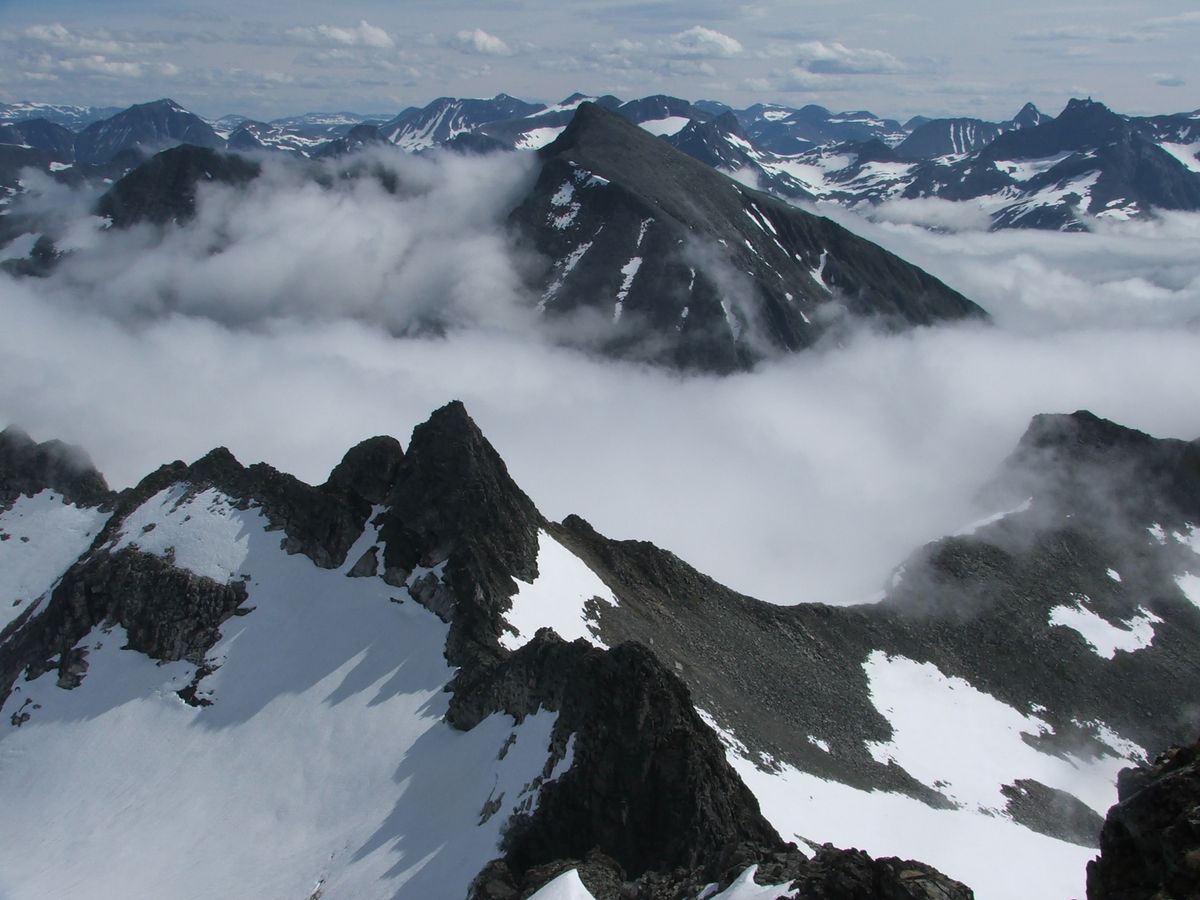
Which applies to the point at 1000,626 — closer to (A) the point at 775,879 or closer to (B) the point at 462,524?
(B) the point at 462,524

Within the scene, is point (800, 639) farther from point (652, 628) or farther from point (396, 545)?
point (396, 545)

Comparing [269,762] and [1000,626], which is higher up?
[269,762]

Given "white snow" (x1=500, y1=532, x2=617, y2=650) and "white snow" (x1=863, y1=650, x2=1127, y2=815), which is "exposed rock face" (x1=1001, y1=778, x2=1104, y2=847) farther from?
"white snow" (x1=500, y1=532, x2=617, y2=650)

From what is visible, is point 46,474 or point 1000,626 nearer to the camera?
point 1000,626

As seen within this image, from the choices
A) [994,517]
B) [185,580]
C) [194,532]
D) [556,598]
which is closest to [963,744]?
[556,598]

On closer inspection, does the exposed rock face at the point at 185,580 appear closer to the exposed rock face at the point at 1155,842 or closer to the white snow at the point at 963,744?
the white snow at the point at 963,744

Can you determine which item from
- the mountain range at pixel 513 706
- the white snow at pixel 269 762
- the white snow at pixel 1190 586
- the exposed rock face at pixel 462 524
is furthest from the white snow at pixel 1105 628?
the white snow at pixel 269 762
